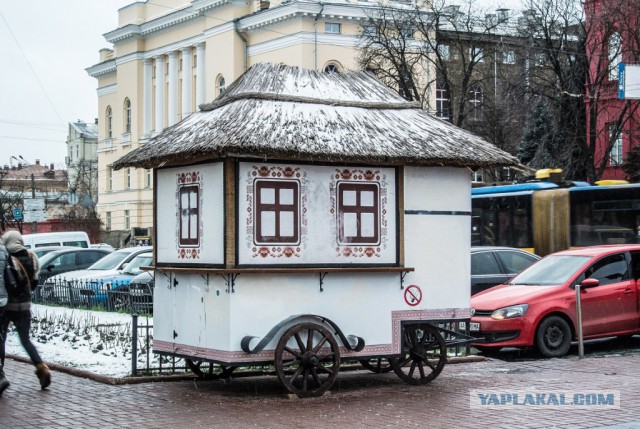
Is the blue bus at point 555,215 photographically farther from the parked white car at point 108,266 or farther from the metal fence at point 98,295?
the metal fence at point 98,295

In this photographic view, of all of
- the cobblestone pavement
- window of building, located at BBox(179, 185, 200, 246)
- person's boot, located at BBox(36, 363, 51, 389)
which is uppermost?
window of building, located at BBox(179, 185, 200, 246)

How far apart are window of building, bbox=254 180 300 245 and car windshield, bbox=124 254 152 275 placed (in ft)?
51.2

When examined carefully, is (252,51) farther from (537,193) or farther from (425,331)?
(425,331)

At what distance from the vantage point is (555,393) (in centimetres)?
1323

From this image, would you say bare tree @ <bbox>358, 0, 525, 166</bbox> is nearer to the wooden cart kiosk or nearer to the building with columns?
the building with columns

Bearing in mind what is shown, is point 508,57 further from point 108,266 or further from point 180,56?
point 180,56

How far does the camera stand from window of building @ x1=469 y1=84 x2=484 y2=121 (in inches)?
2115

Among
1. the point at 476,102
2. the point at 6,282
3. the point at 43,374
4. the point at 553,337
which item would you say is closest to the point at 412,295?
the point at 553,337

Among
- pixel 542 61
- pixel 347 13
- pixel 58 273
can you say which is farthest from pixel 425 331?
pixel 347 13

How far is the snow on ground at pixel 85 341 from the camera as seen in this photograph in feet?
51.8

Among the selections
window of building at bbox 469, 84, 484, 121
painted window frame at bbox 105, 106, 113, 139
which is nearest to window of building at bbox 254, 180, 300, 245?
window of building at bbox 469, 84, 484, 121

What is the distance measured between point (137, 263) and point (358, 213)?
15860 mm

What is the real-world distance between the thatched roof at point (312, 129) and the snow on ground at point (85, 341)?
10.1ft

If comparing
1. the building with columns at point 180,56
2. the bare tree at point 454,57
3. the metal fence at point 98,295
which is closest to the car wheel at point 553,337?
the metal fence at point 98,295
